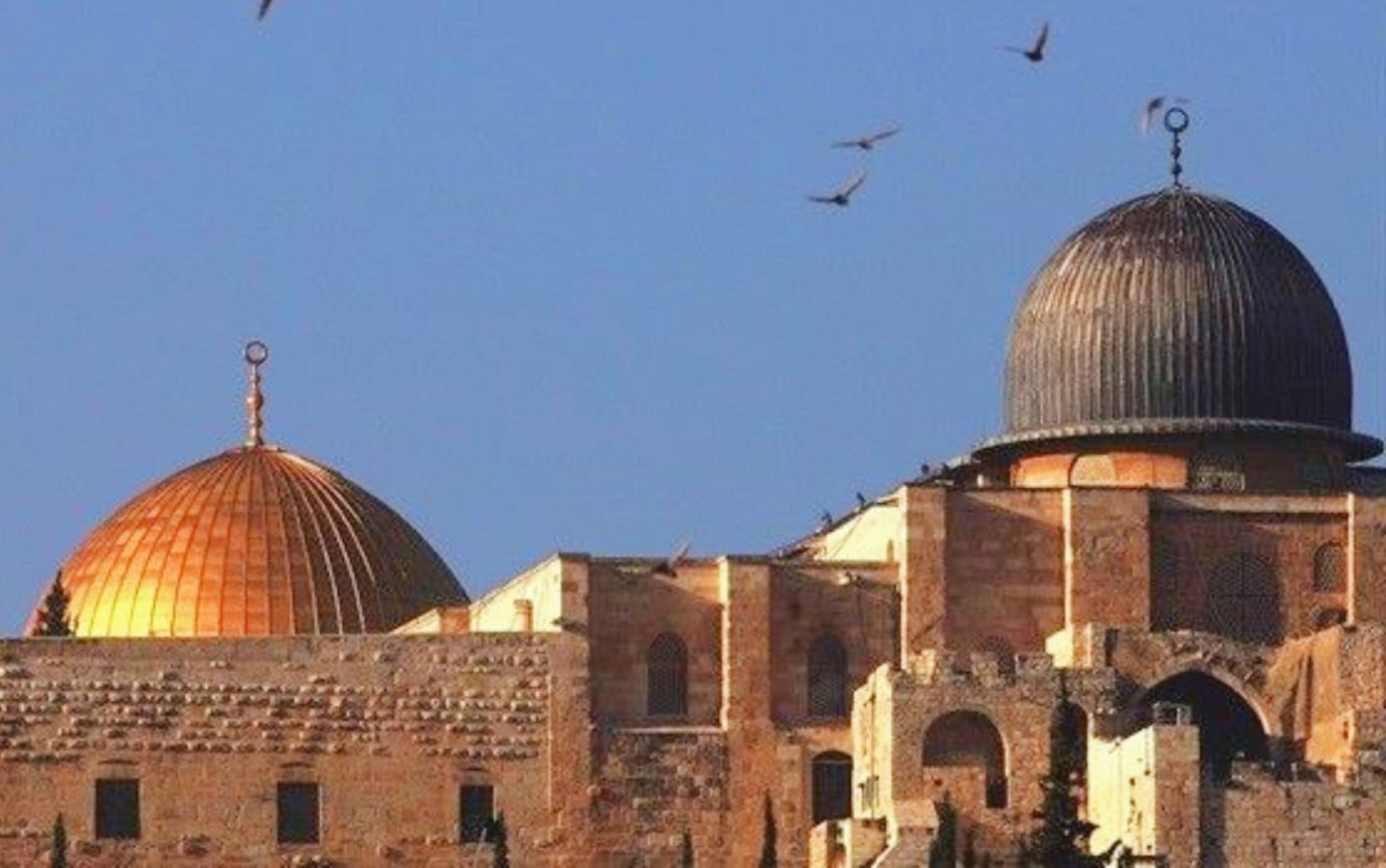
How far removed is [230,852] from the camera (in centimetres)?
8388

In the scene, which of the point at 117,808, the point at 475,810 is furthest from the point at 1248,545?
the point at 117,808

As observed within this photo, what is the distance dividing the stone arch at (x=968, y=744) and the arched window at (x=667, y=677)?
3.45 m

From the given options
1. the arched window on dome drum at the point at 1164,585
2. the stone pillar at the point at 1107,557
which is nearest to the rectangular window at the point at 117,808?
the stone pillar at the point at 1107,557

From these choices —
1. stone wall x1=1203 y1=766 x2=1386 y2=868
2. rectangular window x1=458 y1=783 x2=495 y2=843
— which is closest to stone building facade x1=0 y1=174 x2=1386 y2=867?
rectangular window x1=458 y1=783 x2=495 y2=843

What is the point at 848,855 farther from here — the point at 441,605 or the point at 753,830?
the point at 441,605

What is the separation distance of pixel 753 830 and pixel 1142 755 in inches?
201

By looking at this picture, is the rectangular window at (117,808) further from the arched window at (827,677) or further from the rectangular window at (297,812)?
the arched window at (827,677)

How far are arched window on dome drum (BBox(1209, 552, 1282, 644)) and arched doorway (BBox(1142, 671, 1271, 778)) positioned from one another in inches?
53.1

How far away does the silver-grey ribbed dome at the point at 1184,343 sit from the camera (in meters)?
86.8

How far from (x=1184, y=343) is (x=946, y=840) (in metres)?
8.73

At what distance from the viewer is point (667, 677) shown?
85250 mm

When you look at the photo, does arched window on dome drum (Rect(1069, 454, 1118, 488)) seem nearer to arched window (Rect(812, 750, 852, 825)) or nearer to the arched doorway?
the arched doorway

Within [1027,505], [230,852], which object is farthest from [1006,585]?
[230,852]

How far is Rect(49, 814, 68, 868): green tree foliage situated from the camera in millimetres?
83375
